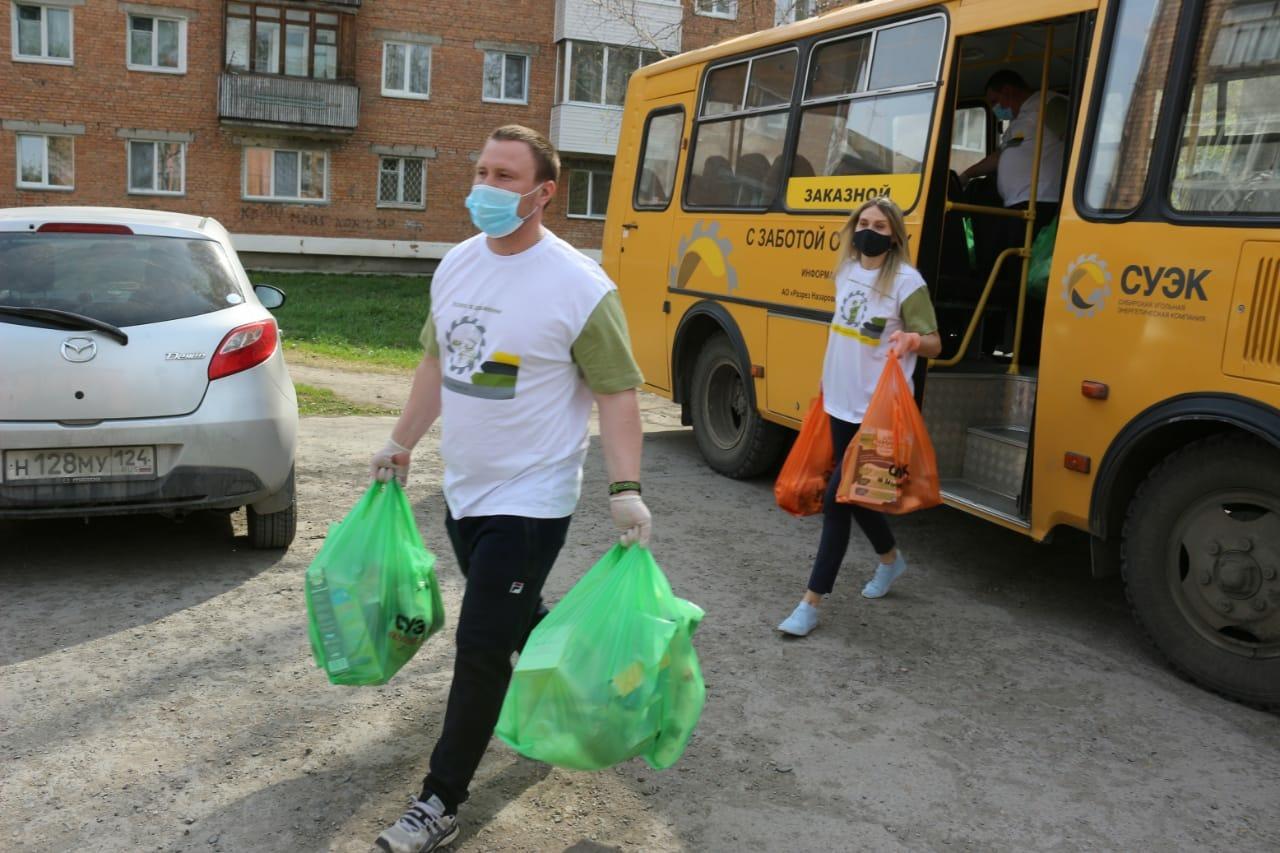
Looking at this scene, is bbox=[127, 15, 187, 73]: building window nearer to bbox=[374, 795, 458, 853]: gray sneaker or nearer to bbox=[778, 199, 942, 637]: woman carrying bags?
bbox=[778, 199, 942, 637]: woman carrying bags

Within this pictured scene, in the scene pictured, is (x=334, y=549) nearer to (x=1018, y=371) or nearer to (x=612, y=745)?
(x=612, y=745)

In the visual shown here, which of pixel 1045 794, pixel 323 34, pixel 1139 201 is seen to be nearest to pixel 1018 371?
pixel 1139 201

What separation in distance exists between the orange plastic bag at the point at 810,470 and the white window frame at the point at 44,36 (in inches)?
1142

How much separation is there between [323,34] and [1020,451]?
94.0 feet

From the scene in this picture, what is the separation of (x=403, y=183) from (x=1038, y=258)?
2754cm

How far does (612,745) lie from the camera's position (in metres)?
2.89

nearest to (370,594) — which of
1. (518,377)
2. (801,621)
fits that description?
(518,377)

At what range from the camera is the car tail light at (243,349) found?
527 centimetres

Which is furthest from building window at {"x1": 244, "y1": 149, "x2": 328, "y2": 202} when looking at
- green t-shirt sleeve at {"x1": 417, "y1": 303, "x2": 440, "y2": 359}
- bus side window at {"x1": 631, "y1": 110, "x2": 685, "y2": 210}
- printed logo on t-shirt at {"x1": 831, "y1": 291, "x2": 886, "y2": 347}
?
green t-shirt sleeve at {"x1": 417, "y1": 303, "x2": 440, "y2": 359}

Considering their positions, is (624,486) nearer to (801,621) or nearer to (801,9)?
(801,621)

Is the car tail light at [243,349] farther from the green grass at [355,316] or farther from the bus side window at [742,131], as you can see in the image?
the green grass at [355,316]

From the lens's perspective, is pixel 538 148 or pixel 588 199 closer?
pixel 538 148

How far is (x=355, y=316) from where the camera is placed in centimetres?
1964

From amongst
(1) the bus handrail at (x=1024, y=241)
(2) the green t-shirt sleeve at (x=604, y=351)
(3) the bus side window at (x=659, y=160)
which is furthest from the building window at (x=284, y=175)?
(2) the green t-shirt sleeve at (x=604, y=351)
